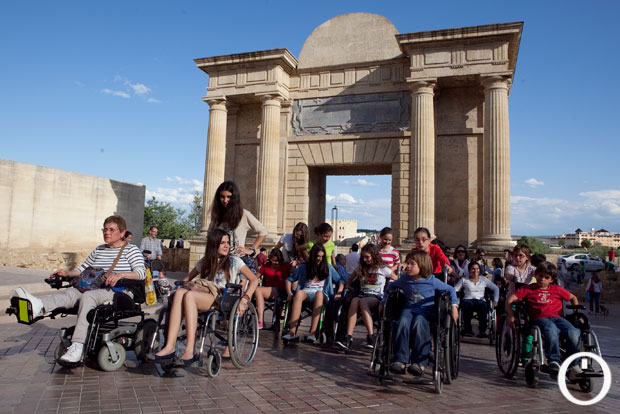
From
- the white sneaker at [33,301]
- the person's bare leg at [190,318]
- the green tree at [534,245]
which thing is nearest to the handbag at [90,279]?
the white sneaker at [33,301]

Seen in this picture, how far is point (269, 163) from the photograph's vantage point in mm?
16031

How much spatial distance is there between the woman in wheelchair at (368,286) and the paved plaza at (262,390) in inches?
22.5

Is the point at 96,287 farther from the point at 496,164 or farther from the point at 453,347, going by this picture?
the point at 496,164

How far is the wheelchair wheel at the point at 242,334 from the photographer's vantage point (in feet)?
14.6

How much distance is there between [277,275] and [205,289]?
2.72 meters

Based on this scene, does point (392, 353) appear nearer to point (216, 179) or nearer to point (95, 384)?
point (95, 384)

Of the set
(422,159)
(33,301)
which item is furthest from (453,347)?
(422,159)

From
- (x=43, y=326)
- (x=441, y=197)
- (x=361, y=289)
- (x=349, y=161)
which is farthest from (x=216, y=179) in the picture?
(x=361, y=289)

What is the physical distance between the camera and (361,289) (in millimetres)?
6242

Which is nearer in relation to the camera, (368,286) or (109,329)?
(109,329)

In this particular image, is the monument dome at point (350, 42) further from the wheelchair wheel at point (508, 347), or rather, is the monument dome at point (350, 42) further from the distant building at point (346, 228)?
the distant building at point (346, 228)

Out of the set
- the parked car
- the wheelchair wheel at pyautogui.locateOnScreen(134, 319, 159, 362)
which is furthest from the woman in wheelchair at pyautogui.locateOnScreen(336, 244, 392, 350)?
the parked car

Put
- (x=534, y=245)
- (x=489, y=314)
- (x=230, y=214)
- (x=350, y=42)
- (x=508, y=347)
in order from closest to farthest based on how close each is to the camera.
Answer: (x=508, y=347) → (x=230, y=214) → (x=489, y=314) → (x=350, y=42) → (x=534, y=245)

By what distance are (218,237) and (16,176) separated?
57.4ft
